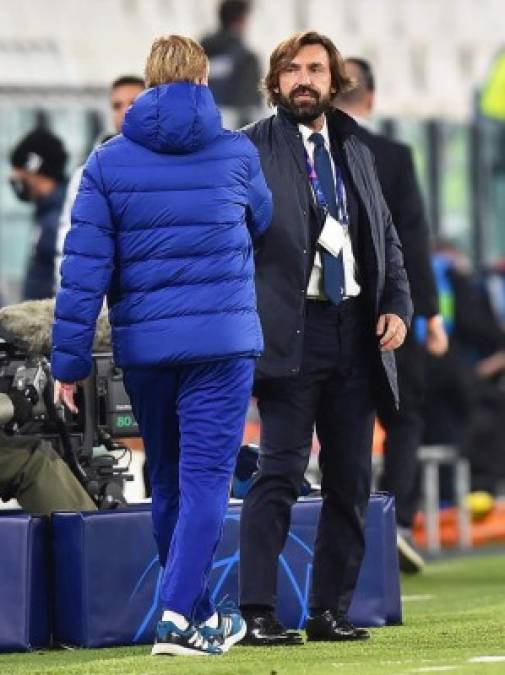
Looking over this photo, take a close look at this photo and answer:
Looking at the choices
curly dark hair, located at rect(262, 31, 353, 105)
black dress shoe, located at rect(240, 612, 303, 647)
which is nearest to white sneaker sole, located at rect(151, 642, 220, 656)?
black dress shoe, located at rect(240, 612, 303, 647)

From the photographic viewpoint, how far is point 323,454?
808cm

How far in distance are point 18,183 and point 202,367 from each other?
189 inches

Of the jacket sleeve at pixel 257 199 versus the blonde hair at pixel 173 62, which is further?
the jacket sleeve at pixel 257 199

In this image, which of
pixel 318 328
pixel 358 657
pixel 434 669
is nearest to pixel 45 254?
pixel 318 328

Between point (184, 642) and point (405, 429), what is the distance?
380 cm

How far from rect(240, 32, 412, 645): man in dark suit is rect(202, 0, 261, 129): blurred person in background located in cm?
883

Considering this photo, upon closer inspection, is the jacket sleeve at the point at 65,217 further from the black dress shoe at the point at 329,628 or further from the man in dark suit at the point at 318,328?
the black dress shoe at the point at 329,628

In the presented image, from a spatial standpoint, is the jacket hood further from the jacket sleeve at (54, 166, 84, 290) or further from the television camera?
the jacket sleeve at (54, 166, 84, 290)

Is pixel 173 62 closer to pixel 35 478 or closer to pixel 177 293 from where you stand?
pixel 177 293

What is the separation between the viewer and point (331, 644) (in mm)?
7945

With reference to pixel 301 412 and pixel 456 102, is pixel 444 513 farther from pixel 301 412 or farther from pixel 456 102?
pixel 301 412

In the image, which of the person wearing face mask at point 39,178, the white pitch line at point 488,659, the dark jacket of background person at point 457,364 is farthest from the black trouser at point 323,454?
the dark jacket of background person at point 457,364

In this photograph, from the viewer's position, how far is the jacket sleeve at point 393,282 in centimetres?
802

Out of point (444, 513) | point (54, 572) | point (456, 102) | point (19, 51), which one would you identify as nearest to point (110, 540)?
point (54, 572)
